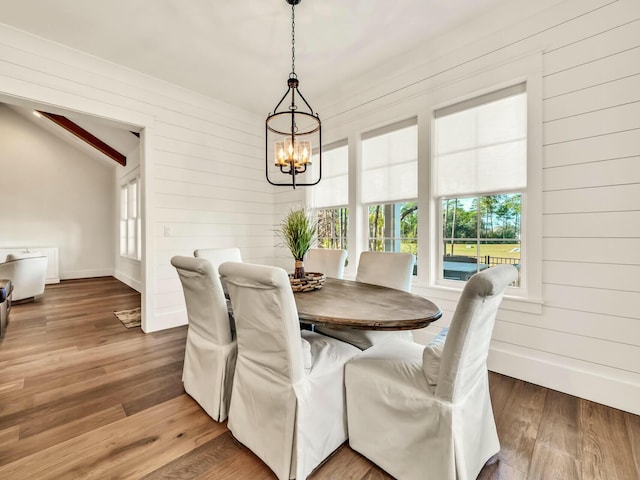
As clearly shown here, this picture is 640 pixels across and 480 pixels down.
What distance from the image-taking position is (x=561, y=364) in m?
2.13

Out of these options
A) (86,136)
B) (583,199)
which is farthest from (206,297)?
(86,136)

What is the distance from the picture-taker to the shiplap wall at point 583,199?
1.89 m

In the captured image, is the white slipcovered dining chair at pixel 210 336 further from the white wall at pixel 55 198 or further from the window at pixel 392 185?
the white wall at pixel 55 198

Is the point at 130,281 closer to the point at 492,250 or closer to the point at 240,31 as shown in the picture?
the point at 240,31

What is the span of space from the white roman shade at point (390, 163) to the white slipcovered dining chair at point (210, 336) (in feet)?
7.15

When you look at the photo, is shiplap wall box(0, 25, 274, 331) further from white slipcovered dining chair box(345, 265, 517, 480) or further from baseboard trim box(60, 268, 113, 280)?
baseboard trim box(60, 268, 113, 280)

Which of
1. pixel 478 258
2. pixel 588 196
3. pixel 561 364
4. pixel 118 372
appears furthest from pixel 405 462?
pixel 118 372

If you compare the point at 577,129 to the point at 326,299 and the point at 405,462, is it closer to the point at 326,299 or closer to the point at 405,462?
the point at 326,299

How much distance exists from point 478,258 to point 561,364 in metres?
0.96

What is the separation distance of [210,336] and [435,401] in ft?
4.45

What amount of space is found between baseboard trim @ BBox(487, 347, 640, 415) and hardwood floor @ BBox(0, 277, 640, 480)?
Answer: 6 centimetres

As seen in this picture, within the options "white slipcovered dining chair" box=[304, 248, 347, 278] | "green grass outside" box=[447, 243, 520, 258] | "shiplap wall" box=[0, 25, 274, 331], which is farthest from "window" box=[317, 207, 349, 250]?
"green grass outside" box=[447, 243, 520, 258]

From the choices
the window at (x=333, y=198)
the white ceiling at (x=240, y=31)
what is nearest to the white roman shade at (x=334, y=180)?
the window at (x=333, y=198)

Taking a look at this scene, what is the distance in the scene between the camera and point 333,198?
3838mm
